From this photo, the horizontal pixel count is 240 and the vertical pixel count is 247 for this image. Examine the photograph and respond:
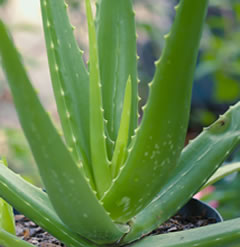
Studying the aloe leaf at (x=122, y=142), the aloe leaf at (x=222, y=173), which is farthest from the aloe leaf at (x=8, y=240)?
the aloe leaf at (x=222, y=173)

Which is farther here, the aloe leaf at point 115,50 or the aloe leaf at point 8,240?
the aloe leaf at point 115,50

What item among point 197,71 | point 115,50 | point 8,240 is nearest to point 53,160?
point 8,240

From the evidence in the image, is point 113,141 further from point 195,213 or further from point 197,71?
point 197,71

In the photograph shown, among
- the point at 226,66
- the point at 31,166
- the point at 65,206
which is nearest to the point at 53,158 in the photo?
the point at 65,206

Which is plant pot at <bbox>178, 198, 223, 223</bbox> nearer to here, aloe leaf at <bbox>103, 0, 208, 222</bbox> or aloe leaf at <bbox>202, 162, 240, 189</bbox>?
aloe leaf at <bbox>202, 162, 240, 189</bbox>

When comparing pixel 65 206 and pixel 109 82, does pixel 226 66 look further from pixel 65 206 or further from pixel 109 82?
pixel 65 206

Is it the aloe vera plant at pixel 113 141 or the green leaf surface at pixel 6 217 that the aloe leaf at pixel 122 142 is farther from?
the green leaf surface at pixel 6 217
